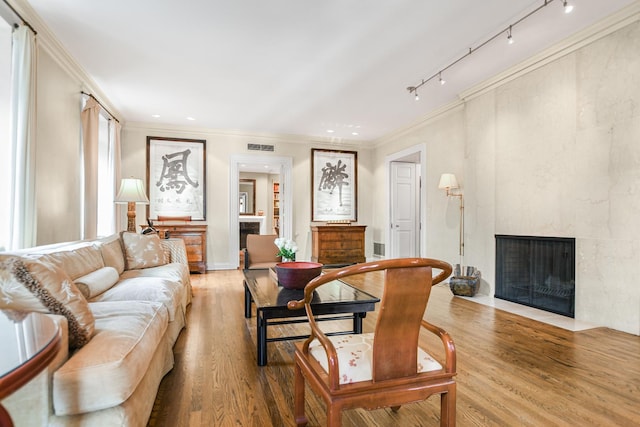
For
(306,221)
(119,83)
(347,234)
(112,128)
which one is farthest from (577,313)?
(112,128)

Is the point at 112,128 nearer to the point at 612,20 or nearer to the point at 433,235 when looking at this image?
the point at 433,235

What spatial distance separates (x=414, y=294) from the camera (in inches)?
48.5

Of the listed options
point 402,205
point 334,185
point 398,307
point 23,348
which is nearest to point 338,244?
point 334,185

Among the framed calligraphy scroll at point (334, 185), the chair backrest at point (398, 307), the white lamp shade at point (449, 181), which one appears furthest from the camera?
the framed calligraphy scroll at point (334, 185)

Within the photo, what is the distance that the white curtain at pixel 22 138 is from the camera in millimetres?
2775

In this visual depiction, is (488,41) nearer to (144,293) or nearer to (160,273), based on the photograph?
(144,293)

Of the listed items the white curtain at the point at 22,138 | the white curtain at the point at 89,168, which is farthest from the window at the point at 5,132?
the white curtain at the point at 89,168

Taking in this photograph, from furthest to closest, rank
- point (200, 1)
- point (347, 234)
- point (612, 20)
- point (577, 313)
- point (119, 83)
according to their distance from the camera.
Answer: point (347, 234), point (119, 83), point (577, 313), point (612, 20), point (200, 1)

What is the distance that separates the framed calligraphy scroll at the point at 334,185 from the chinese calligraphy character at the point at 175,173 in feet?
8.11

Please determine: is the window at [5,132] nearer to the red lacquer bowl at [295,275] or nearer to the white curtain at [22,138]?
the white curtain at [22,138]

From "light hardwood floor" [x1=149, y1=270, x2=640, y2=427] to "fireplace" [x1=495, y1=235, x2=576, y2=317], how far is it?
53 cm

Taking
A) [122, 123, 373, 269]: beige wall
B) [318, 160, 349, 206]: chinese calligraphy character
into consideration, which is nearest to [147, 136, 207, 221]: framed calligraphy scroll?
[122, 123, 373, 269]: beige wall

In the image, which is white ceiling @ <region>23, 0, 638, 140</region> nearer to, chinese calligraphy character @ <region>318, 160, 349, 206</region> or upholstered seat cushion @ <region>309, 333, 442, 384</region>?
chinese calligraphy character @ <region>318, 160, 349, 206</region>

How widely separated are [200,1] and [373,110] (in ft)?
11.1
